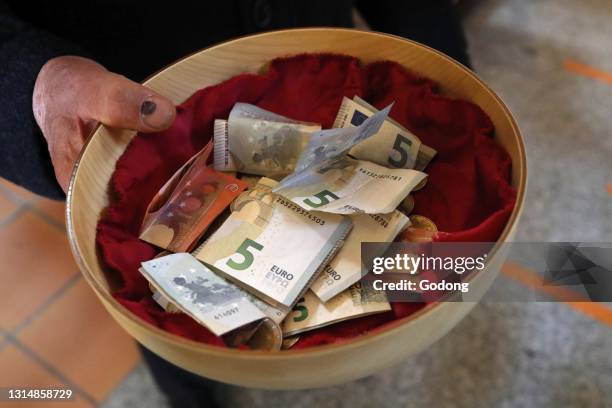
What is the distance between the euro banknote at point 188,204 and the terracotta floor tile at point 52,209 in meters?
0.86

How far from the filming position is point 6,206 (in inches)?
51.7

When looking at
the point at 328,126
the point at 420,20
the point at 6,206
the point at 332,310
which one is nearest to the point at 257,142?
the point at 328,126

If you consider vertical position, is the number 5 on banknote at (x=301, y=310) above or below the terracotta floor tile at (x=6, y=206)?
above

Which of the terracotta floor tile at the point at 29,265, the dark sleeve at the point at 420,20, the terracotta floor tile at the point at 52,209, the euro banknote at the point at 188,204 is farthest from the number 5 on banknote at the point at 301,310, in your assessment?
the terracotta floor tile at the point at 52,209

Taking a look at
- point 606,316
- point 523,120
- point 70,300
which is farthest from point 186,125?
point 523,120

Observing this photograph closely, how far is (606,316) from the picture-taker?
1021mm

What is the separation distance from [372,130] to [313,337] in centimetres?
18

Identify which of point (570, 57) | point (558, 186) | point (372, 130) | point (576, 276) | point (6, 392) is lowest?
point (6, 392)

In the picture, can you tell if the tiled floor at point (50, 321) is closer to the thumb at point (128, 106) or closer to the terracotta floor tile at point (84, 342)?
the terracotta floor tile at point (84, 342)

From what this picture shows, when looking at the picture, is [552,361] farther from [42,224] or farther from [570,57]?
[42,224]

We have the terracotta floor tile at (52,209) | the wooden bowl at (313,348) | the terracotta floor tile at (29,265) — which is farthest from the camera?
the terracotta floor tile at (52,209)

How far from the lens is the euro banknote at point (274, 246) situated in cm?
46

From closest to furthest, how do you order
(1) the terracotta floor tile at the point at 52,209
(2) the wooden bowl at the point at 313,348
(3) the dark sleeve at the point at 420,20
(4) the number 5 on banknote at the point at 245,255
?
(2) the wooden bowl at the point at 313,348 → (4) the number 5 on banknote at the point at 245,255 → (3) the dark sleeve at the point at 420,20 → (1) the terracotta floor tile at the point at 52,209

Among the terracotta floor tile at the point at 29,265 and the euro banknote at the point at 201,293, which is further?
the terracotta floor tile at the point at 29,265
